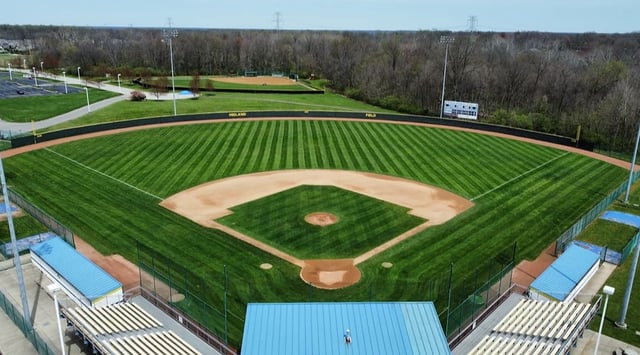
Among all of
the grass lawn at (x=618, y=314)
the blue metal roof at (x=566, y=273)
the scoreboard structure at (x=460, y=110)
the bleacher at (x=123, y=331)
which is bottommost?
the grass lawn at (x=618, y=314)

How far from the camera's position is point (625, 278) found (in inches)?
984

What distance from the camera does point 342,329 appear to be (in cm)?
1582

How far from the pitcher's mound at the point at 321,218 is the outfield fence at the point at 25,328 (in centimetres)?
1668

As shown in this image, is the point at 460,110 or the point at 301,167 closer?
the point at 301,167

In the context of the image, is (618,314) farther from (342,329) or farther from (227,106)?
(227,106)

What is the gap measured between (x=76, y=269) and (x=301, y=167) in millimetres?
23996

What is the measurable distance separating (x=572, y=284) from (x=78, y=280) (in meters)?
23.7

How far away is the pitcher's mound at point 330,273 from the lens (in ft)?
78.6

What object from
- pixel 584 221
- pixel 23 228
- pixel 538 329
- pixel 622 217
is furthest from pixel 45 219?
pixel 622 217

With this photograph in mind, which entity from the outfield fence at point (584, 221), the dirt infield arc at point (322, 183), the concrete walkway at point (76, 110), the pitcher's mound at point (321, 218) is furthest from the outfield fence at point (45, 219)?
the concrete walkway at point (76, 110)

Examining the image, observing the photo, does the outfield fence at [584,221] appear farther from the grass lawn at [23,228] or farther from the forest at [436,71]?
the grass lawn at [23,228]

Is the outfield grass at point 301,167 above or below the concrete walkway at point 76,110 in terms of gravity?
below

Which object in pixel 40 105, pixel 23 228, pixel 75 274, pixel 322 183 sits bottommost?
pixel 23 228

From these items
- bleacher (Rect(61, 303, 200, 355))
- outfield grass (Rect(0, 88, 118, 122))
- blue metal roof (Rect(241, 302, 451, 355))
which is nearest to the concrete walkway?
outfield grass (Rect(0, 88, 118, 122))
